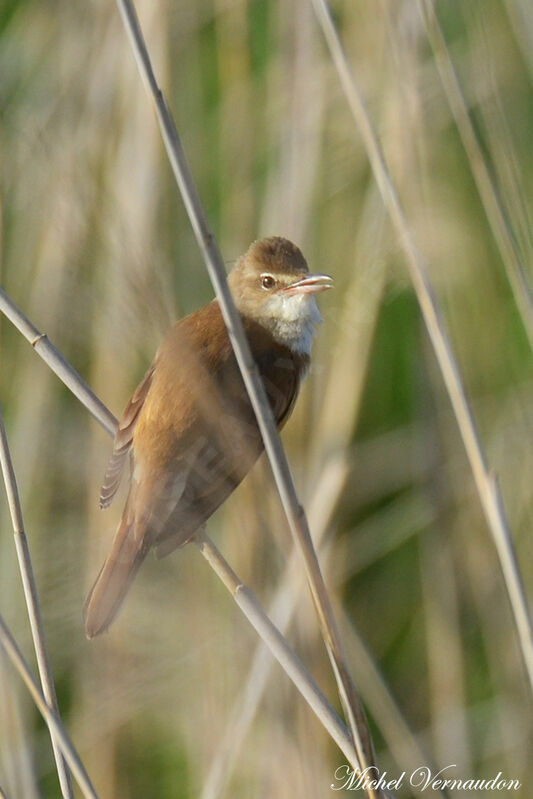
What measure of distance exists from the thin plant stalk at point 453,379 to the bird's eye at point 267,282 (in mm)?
1101

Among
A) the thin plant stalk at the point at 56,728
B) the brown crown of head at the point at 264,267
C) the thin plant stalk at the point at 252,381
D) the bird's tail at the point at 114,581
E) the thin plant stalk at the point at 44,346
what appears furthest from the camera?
the brown crown of head at the point at 264,267

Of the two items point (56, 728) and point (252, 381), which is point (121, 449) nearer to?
point (56, 728)

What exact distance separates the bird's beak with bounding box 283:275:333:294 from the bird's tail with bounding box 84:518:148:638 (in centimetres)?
80

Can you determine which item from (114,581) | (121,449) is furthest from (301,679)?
(121,449)

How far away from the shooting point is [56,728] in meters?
1.89

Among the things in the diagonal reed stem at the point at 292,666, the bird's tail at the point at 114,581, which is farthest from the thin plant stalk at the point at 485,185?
the bird's tail at the point at 114,581

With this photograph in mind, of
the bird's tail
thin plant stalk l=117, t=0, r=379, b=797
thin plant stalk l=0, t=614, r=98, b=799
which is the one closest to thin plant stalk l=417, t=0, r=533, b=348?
thin plant stalk l=117, t=0, r=379, b=797

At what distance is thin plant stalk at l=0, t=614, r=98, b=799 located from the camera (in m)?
1.85

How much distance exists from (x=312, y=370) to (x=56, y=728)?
148 cm

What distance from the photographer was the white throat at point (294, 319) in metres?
2.90

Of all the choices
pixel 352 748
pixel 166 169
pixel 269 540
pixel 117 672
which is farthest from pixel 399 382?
pixel 352 748

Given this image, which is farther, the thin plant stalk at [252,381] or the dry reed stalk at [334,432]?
the dry reed stalk at [334,432]
